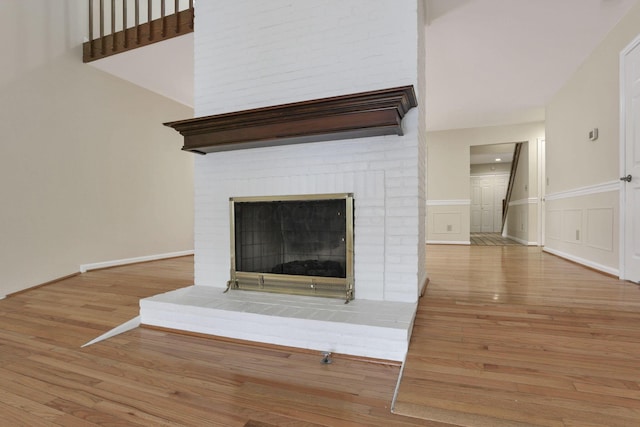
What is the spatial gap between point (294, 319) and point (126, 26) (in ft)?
12.5

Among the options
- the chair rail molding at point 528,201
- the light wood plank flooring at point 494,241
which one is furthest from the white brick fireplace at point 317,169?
the chair rail molding at point 528,201

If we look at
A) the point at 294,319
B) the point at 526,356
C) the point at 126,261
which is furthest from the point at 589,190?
the point at 126,261

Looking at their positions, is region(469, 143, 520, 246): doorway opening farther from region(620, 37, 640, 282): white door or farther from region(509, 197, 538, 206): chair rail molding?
region(620, 37, 640, 282): white door

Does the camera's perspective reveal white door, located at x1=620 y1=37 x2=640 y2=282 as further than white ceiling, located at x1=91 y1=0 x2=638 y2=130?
No

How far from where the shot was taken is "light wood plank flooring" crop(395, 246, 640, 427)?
1.09 m

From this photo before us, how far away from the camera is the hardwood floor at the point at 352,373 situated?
3.65ft

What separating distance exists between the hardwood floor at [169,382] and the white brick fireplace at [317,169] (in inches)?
6.6

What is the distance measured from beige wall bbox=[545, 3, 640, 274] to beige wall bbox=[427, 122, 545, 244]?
144 cm

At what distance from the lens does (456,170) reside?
21.2ft

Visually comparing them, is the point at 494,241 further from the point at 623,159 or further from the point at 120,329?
the point at 120,329

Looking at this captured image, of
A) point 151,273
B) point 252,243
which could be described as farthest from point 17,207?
point 252,243

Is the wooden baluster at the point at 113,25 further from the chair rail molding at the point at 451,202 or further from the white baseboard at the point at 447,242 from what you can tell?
the white baseboard at the point at 447,242

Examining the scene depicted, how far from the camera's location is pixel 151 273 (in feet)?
11.6

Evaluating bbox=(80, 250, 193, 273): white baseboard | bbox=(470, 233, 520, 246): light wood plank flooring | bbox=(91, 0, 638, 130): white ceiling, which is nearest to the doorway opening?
bbox=(470, 233, 520, 246): light wood plank flooring
